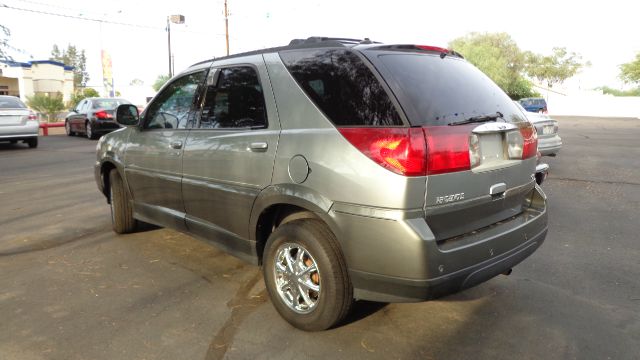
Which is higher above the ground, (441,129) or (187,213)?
(441,129)

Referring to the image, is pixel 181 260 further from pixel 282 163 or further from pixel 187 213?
pixel 282 163

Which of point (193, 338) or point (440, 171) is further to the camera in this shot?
point (193, 338)

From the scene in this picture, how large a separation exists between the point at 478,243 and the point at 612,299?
5.28 feet

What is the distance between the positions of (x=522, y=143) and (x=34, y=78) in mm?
53912

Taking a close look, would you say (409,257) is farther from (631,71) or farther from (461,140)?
(631,71)

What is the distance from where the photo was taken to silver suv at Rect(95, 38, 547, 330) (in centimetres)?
270

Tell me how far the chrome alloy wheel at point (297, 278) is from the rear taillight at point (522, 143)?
1.46 m

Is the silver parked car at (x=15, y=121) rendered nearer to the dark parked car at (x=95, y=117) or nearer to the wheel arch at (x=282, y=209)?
the dark parked car at (x=95, y=117)

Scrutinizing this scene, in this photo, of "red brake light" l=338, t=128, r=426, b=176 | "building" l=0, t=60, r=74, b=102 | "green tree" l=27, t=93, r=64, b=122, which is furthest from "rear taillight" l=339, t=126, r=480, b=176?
"building" l=0, t=60, r=74, b=102

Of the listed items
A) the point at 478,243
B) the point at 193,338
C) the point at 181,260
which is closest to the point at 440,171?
the point at 478,243

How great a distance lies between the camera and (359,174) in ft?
9.08

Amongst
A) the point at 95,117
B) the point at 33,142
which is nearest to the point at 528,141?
the point at 33,142

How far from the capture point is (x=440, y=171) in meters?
2.73

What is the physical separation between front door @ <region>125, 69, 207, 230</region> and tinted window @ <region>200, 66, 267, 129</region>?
257mm
